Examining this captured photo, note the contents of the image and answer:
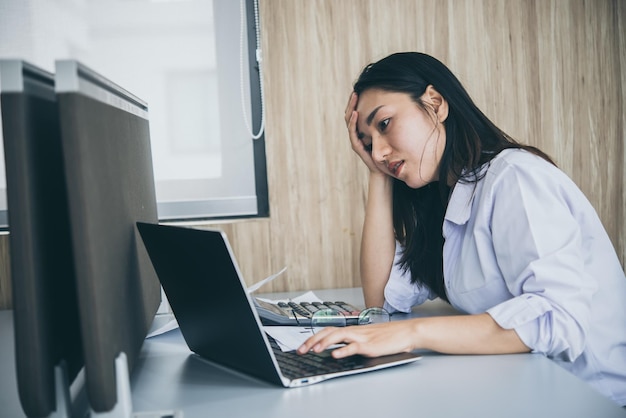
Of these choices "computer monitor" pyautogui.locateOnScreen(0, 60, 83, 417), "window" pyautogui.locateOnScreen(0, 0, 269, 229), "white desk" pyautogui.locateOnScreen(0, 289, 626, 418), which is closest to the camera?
"computer monitor" pyautogui.locateOnScreen(0, 60, 83, 417)

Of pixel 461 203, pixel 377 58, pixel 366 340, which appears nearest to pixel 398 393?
pixel 366 340

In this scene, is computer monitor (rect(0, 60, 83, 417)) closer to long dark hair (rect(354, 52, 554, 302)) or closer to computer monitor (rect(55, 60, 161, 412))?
computer monitor (rect(55, 60, 161, 412))

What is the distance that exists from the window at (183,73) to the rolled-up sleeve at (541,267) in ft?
2.76

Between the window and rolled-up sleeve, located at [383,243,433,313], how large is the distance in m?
0.51

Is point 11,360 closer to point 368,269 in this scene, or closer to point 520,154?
point 368,269

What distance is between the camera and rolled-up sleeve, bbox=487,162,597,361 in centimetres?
92

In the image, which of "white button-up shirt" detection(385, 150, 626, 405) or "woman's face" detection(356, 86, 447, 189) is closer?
"white button-up shirt" detection(385, 150, 626, 405)

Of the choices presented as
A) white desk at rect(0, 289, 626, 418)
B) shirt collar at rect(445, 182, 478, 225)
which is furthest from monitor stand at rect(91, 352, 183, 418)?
shirt collar at rect(445, 182, 478, 225)

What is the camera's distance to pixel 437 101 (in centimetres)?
127

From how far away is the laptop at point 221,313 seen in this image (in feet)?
2.47

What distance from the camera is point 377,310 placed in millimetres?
1257

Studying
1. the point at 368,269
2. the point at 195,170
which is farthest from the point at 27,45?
the point at 368,269

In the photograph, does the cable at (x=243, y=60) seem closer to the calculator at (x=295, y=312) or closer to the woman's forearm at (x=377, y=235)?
the woman's forearm at (x=377, y=235)

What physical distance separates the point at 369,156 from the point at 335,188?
264mm
